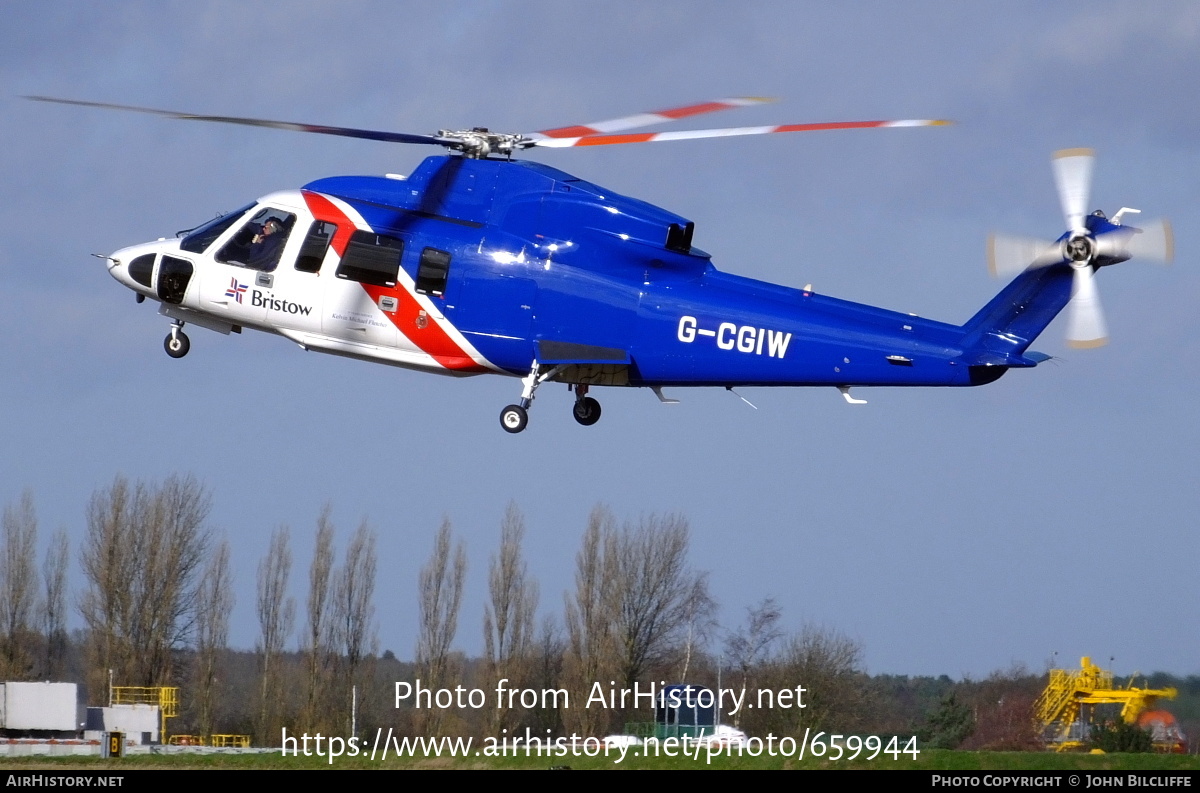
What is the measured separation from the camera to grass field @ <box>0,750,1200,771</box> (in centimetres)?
2022

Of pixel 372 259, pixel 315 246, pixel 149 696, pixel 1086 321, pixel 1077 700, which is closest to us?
pixel 1086 321

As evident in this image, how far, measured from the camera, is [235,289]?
877 inches

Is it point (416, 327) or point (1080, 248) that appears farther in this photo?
point (416, 327)

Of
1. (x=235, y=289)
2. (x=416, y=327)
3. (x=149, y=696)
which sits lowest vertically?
(x=149, y=696)

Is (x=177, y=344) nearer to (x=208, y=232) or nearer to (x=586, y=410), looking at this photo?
(x=208, y=232)

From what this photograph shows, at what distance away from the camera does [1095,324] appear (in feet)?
60.7

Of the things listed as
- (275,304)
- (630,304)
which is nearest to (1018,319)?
(630,304)

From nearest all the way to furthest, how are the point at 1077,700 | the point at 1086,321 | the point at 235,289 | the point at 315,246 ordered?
the point at 1086,321, the point at 315,246, the point at 235,289, the point at 1077,700

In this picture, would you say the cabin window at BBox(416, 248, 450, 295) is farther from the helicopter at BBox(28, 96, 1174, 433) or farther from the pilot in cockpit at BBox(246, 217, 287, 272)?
the pilot in cockpit at BBox(246, 217, 287, 272)

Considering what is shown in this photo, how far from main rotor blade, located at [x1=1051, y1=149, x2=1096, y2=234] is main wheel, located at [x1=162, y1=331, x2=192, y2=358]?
11890mm

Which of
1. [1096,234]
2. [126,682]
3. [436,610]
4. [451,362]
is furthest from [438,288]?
[126,682]

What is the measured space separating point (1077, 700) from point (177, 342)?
14.5 m

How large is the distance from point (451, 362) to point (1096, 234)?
798 cm

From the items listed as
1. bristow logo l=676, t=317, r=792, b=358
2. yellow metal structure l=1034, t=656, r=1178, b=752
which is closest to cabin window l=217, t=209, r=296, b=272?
bristow logo l=676, t=317, r=792, b=358
